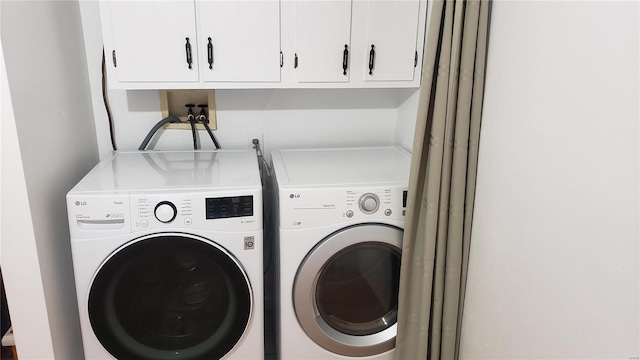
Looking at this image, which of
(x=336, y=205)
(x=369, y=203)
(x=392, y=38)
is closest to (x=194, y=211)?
(x=336, y=205)

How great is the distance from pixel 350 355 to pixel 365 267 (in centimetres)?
35

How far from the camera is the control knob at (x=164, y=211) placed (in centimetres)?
154

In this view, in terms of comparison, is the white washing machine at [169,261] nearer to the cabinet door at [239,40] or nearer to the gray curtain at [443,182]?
the cabinet door at [239,40]

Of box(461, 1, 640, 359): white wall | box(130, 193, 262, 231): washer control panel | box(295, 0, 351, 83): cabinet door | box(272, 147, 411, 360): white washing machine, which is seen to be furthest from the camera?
box(295, 0, 351, 83): cabinet door

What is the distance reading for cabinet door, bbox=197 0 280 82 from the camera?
1733 millimetres

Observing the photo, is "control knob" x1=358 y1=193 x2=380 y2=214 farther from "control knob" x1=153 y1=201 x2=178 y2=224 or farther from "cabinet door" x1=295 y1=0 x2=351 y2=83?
"control knob" x1=153 y1=201 x2=178 y2=224

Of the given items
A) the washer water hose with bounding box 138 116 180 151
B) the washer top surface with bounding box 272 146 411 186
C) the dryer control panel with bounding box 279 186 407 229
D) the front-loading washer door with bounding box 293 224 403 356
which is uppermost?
the washer water hose with bounding box 138 116 180 151

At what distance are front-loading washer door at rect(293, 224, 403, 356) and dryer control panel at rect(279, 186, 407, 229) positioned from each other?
0.18 feet

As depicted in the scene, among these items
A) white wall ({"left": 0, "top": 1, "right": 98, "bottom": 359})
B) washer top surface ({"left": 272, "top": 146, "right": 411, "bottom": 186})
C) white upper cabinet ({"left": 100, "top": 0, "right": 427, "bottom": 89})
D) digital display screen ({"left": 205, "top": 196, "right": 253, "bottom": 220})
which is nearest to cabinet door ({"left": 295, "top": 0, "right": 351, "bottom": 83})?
white upper cabinet ({"left": 100, "top": 0, "right": 427, "bottom": 89})

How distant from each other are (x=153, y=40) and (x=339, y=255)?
1043mm

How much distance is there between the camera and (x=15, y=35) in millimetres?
1424

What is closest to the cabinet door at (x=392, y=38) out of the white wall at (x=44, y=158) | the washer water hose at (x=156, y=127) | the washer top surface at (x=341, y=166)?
the washer top surface at (x=341, y=166)

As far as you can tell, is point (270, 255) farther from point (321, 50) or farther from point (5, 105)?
point (5, 105)

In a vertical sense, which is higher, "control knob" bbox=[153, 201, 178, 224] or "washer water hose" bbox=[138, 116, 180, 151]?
"washer water hose" bbox=[138, 116, 180, 151]
